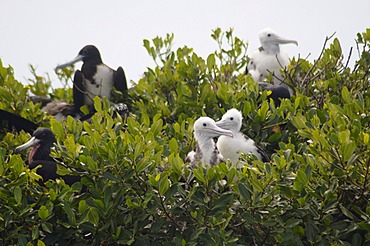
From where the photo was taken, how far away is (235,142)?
7883mm

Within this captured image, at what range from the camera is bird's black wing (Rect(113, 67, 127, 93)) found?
10055 mm

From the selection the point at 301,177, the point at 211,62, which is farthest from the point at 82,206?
the point at 211,62


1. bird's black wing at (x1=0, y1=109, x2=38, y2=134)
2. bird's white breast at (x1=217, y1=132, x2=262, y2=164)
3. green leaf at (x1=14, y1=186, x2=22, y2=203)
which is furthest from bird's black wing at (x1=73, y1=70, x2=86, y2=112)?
green leaf at (x1=14, y1=186, x2=22, y2=203)

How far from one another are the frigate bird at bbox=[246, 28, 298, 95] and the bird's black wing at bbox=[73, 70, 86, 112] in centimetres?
162

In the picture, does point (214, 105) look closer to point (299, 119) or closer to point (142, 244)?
point (299, 119)

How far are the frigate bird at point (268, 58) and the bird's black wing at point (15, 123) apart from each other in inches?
97.5

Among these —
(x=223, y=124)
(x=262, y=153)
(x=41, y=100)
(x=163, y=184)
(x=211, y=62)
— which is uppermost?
(x=211, y=62)

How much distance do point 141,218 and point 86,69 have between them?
4037 mm

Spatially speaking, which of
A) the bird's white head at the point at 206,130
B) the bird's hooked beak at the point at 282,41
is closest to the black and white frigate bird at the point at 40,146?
the bird's white head at the point at 206,130

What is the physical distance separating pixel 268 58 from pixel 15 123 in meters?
2.85

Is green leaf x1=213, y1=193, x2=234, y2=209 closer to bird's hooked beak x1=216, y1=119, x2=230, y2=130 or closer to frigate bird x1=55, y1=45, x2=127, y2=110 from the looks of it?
bird's hooked beak x1=216, y1=119, x2=230, y2=130

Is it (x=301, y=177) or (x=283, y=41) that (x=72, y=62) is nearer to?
(x=283, y=41)

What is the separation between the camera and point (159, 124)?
24.3 ft

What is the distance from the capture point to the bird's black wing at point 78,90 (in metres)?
10.1
